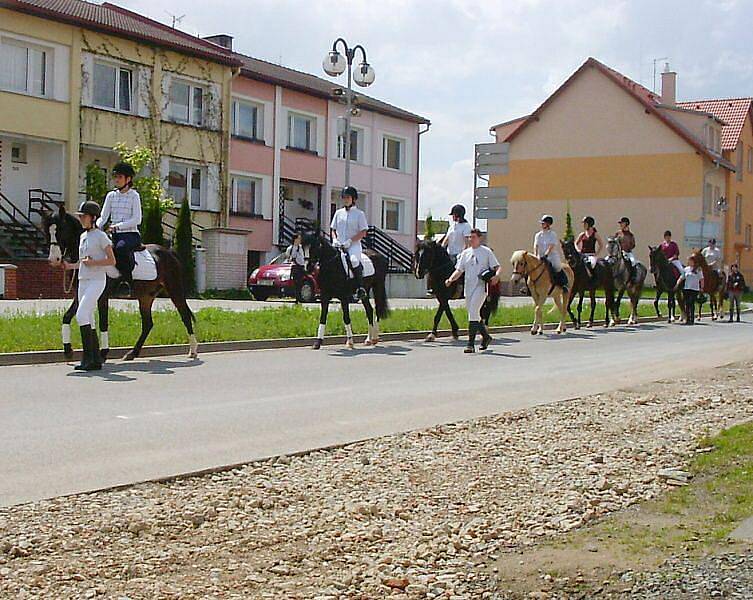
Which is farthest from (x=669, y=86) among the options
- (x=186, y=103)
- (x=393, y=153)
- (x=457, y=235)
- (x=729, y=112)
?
(x=457, y=235)

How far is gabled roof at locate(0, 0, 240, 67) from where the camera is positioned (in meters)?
34.8

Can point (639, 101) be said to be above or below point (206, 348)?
above

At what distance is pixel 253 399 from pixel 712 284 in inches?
917

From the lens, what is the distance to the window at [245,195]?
44369 millimetres

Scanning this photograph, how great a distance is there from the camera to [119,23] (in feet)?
128

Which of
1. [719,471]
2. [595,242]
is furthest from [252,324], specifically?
[719,471]

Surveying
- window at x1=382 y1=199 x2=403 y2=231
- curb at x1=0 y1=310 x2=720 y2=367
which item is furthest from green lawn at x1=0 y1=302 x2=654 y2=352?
window at x1=382 y1=199 x2=403 y2=231

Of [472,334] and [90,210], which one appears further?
[472,334]

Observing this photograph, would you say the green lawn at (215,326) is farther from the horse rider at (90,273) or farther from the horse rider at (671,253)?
the horse rider at (671,253)

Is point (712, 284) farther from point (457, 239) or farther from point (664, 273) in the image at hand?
point (457, 239)

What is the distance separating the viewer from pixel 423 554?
558 centimetres

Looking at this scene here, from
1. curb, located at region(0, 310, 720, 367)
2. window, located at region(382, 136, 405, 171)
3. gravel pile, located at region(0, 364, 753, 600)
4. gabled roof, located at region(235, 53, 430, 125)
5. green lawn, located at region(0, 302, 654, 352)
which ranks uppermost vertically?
gabled roof, located at region(235, 53, 430, 125)

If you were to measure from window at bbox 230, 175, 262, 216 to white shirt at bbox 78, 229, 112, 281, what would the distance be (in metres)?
30.3

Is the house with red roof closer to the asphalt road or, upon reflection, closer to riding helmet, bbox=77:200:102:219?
the asphalt road
